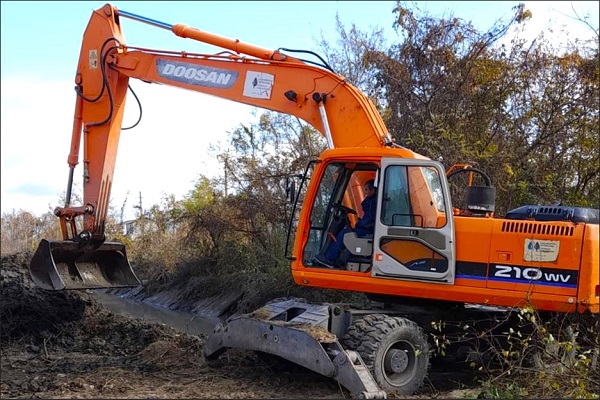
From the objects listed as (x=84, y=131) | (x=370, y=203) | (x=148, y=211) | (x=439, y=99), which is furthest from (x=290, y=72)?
(x=148, y=211)

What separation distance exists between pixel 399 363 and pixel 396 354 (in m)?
0.11

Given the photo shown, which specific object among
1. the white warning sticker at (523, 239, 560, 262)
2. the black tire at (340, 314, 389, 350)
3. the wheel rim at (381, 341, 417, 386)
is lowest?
the wheel rim at (381, 341, 417, 386)

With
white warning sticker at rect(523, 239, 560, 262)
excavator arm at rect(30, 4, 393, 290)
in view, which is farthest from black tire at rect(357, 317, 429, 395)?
excavator arm at rect(30, 4, 393, 290)

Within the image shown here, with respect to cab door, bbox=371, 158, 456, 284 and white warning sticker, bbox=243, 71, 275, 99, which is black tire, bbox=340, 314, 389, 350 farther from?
white warning sticker, bbox=243, 71, 275, 99

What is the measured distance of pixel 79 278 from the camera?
9.48 meters

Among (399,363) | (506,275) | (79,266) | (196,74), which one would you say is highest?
(196,74)

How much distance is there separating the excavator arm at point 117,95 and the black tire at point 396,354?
A: 2435mm

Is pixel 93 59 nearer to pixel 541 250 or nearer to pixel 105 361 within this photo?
pixel 105 361

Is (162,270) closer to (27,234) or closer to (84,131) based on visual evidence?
(84,131)

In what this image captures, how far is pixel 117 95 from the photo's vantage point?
961cm

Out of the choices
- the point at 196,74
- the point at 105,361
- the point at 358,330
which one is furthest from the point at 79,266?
the point at 358,330

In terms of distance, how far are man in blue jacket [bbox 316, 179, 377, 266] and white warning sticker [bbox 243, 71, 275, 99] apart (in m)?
1.99

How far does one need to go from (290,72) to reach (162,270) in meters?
10.6

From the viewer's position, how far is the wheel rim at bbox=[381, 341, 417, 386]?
267 inches
